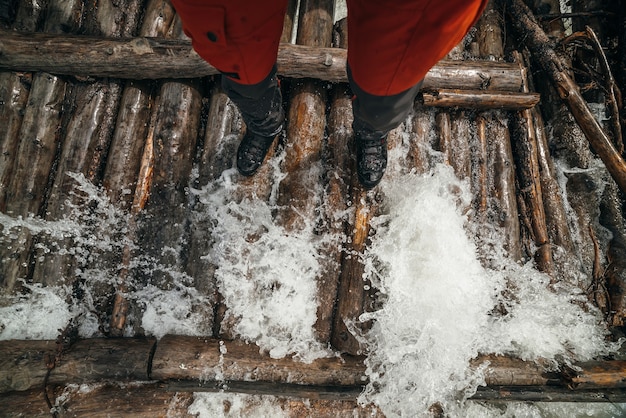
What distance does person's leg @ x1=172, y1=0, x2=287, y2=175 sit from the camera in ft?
4.96

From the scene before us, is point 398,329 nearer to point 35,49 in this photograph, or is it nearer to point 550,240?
point 550,240

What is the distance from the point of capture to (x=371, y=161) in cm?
294

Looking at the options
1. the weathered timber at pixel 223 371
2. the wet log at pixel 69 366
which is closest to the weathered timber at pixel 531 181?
the weathered timber at pixel 223 371

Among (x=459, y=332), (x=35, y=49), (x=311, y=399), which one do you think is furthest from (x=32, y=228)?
(x=459, y=332)

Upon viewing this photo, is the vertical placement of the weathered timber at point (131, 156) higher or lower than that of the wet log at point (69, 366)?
higher

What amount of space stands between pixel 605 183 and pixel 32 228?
18.1 ft

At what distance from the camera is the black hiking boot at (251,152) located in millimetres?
2936

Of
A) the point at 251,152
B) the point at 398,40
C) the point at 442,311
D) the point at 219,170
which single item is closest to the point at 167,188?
the point at 219,170

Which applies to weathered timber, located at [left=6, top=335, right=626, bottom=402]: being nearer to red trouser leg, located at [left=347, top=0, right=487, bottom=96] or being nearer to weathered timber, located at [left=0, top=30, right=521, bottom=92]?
red trouser leg, located at [left=347, top=0, right=487, bottom=96]

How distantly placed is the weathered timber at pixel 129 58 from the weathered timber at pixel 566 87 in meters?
2.14

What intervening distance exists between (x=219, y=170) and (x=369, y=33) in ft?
6.36

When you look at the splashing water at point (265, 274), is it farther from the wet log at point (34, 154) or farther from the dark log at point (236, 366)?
the wet log at point (34, 154)

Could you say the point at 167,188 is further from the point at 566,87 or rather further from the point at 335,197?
the point at 566,87

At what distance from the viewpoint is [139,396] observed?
7.97ft
